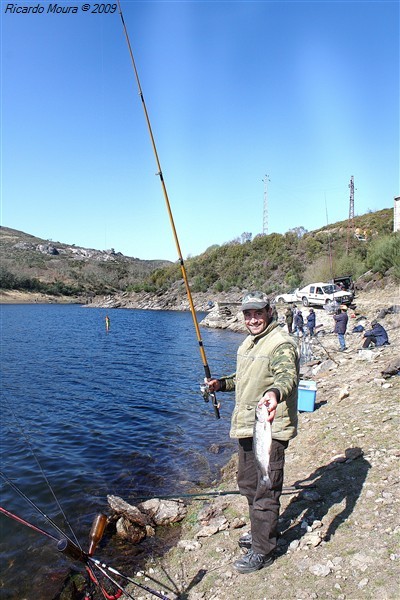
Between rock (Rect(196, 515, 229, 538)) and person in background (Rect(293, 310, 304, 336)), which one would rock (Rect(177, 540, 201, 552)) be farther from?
person in background (Rect(293, 310, 304, 336))

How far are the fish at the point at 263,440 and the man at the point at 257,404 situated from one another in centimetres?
20

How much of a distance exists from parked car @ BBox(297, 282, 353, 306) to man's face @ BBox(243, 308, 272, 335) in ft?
77.9

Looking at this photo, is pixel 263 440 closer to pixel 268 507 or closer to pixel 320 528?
pixel 268 507

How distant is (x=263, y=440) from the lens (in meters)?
3.60

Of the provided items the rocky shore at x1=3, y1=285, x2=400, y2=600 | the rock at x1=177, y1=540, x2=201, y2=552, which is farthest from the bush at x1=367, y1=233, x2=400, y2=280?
the rock at x1=177, y1=540, x2=201, y2=552

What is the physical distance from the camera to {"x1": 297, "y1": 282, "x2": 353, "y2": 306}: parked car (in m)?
26.9

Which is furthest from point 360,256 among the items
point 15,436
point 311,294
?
point 15,436

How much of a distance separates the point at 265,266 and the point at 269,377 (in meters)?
62.4

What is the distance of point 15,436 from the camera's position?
37.2 feet

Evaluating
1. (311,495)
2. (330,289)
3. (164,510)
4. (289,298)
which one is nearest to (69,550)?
(311,495)

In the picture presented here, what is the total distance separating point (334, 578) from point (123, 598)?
239 centimetres

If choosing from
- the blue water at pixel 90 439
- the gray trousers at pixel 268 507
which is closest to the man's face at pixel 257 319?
the gray trousers at pixel 268 507

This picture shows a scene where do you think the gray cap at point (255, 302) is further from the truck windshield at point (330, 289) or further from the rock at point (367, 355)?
the truck windshield at point (330, 289)

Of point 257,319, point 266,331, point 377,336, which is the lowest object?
point 377,336
